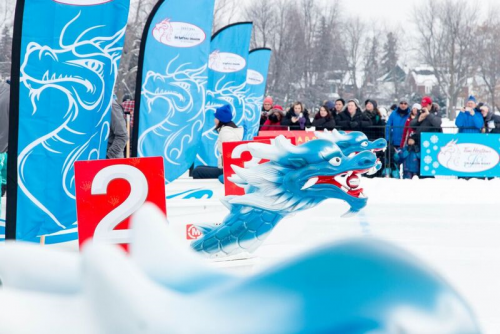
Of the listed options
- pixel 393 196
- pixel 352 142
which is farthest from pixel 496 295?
pixel 393 196

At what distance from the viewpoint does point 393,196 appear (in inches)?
392

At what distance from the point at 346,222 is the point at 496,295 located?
3287mm

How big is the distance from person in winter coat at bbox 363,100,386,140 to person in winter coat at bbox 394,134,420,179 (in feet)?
2.03

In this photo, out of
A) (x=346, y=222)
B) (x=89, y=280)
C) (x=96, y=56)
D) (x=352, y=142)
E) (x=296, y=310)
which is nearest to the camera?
(x=296, y=310)

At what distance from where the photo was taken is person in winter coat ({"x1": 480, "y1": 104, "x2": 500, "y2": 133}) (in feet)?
40.5

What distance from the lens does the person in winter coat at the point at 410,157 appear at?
1195 centimetres

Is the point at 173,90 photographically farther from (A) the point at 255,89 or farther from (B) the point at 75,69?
(A) the point at 255,89

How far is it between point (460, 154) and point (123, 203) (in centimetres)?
911

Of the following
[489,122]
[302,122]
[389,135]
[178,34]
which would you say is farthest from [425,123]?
[178,34]

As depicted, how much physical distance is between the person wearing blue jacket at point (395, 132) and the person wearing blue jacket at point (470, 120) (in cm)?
106

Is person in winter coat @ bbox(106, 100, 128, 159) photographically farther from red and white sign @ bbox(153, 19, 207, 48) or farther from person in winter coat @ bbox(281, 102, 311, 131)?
person in winter coat @ bbox(281, 102, 311, 131)

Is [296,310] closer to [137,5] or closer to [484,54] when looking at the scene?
[137,5]

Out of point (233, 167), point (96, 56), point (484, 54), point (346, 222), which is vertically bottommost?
point (346, 222)

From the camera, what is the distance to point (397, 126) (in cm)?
1242
